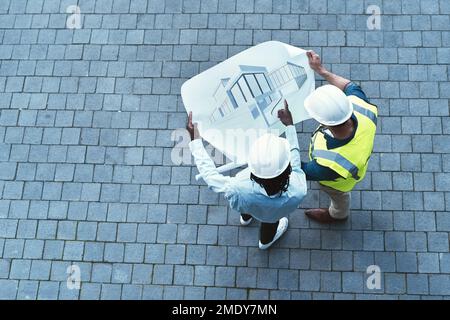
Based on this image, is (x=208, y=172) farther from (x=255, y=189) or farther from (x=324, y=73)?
(x=324, y=73)

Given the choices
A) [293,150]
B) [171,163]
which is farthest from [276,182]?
[171,163]

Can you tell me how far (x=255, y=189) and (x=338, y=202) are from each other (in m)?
1.22

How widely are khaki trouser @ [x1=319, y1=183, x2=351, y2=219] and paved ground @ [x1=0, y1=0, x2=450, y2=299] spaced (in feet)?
0.72

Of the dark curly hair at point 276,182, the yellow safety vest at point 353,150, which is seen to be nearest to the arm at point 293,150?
the yellow safety vest at point 353,150

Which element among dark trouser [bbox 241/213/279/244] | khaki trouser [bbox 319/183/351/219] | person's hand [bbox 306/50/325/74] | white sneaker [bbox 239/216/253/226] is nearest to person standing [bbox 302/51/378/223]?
person's hand [bbox 306/50/325/74]

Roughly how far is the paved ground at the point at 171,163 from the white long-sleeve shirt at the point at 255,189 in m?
1.26

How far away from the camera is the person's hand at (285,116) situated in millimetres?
4535

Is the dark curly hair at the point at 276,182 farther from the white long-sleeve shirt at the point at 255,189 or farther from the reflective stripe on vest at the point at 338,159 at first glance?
the reflective stripe on vest at the point at 338,159

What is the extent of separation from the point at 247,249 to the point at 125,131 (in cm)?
174

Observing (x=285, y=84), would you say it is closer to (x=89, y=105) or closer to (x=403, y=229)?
(x=403, y=229)

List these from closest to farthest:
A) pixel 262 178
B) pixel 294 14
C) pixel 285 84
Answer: pixel 262 178 → pixel 285 84 → pixel 294 14

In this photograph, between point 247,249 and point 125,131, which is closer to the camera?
point 247,249

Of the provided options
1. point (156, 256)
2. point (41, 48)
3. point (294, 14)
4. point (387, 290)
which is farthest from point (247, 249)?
point (41, 48)

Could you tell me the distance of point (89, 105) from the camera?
6129 mm
